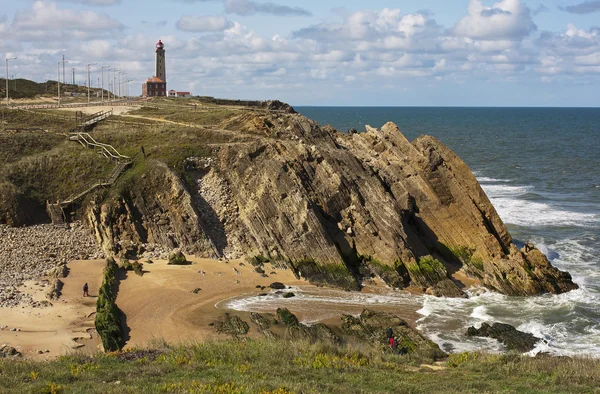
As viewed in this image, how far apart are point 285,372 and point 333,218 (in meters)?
22.9

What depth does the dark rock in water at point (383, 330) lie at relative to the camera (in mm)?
29250

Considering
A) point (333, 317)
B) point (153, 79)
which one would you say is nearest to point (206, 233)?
point (333, 317)

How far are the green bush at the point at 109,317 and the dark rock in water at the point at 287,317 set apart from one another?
25.4ft

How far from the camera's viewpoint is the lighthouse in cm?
12506

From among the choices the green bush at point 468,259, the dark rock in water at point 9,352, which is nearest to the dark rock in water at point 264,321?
the dark rock in water at point 9,352

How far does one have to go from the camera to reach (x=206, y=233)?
43281mm

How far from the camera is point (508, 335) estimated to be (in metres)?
31.3

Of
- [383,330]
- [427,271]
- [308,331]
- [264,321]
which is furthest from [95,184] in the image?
[383,330]

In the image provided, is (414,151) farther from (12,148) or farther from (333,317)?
(12,148)

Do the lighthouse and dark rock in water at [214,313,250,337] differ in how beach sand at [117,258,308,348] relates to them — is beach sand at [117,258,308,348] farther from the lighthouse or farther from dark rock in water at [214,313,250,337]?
the lighthouse

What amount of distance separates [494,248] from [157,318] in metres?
21.7

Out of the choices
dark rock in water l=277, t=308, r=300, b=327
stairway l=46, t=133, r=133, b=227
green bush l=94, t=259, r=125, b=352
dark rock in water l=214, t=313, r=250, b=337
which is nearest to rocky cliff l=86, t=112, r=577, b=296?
stairway l=46, t=133, r=133, b=227

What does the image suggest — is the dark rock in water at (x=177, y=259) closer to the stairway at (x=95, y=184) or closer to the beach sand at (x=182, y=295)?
the beach sand at (x=182, y=295)

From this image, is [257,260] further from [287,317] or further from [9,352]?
[9,352]
